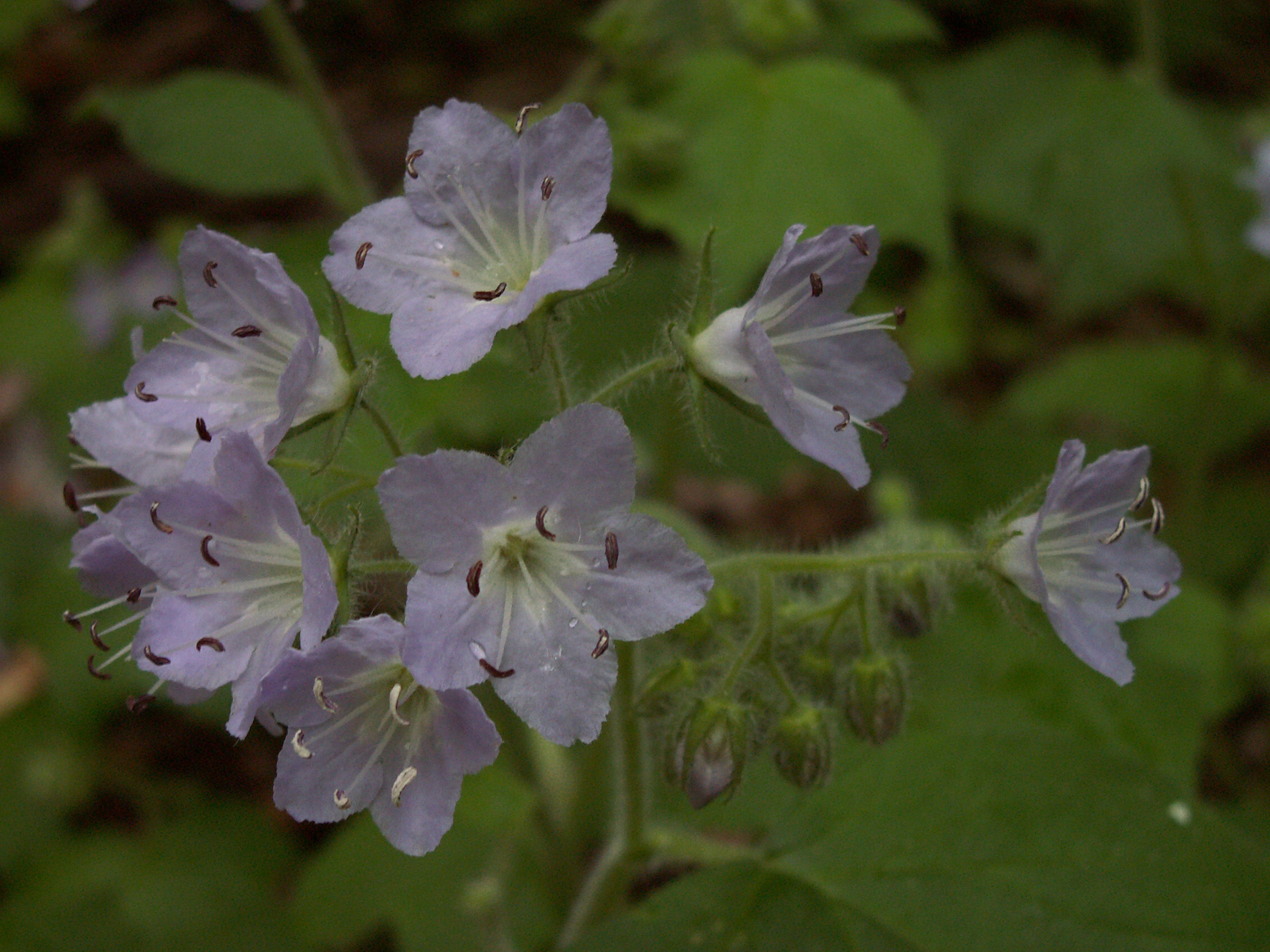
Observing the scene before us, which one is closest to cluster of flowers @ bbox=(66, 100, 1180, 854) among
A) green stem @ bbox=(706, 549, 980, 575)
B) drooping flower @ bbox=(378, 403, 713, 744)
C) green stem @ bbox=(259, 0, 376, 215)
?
drooping flower @ bbox=(378, 403, 713, 744)

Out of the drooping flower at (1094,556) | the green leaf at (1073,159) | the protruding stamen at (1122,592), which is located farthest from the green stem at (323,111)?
the green leaf at (1073,159)

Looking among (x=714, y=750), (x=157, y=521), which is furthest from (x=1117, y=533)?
(x=157, y=521)

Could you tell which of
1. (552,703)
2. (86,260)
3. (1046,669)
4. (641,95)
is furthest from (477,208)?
(86,260)

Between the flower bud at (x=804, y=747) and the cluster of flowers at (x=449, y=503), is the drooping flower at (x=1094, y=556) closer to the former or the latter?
the cluster of flowers at (x=449, y=503)

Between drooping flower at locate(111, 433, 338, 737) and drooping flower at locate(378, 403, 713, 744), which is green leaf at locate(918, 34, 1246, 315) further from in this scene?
drooping flower at locate(111, 433, 338, 737)

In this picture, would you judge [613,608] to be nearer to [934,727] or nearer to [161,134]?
Result: [934,727]

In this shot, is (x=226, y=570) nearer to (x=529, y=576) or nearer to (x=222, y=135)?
(x=529, y=576)

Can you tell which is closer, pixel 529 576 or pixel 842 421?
pixel 529 576

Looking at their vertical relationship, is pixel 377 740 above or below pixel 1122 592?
above
